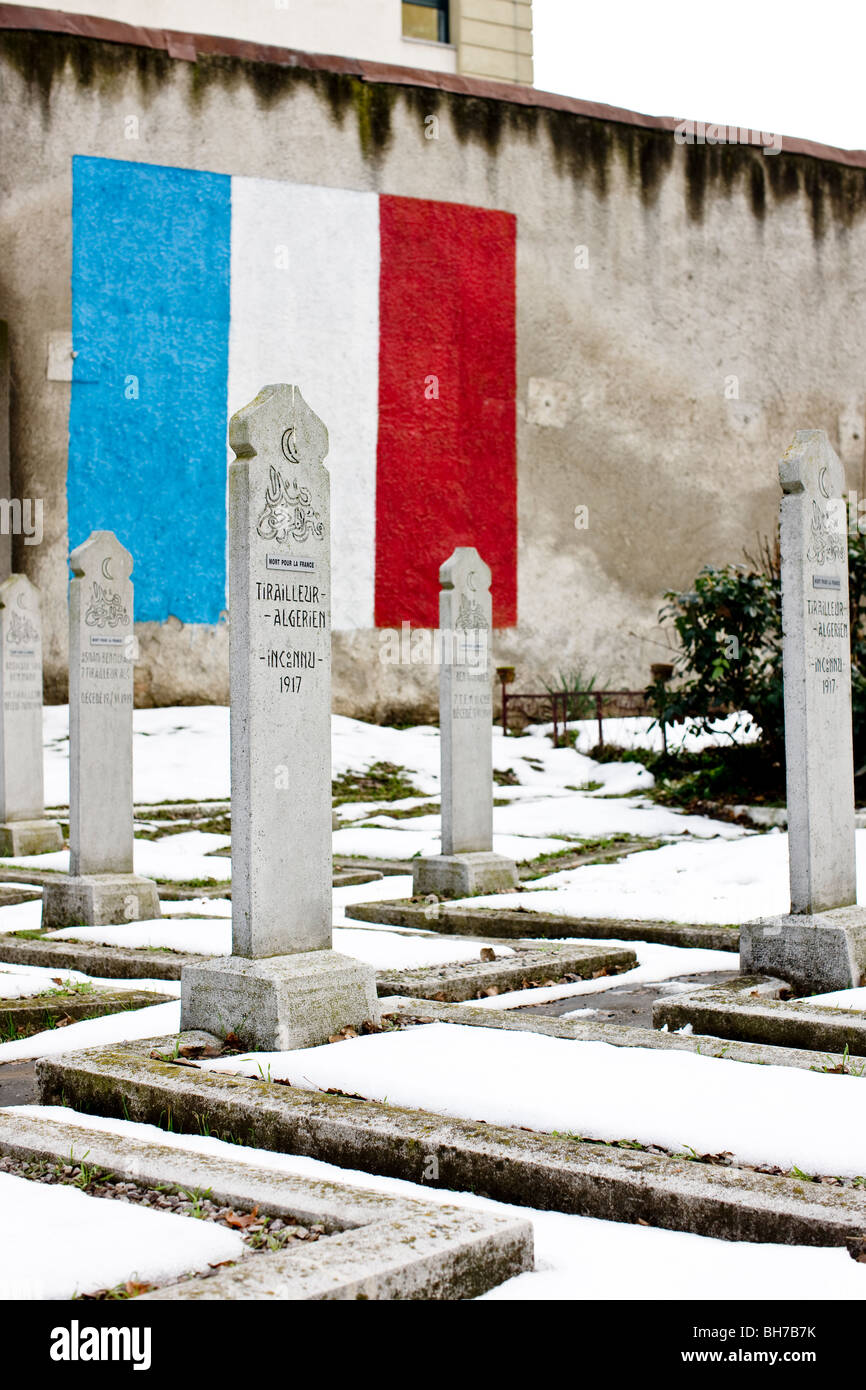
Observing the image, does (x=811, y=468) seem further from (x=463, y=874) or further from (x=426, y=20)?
(x=426, y=20)

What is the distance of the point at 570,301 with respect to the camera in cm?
2020

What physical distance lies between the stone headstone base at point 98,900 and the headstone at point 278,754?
9.72ft

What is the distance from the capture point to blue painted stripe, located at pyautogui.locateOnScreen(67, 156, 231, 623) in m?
17.2

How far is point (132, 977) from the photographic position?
6.70 metres

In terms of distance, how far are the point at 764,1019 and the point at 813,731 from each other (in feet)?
5.09

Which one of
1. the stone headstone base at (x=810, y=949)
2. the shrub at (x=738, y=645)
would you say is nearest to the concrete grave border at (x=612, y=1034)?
the stone headstone base at (x=810, y=949)

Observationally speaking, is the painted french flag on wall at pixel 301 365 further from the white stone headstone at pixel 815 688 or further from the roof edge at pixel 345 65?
the white stone headstone at pixel 815 688

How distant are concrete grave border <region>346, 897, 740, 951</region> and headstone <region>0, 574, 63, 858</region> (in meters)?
4.42

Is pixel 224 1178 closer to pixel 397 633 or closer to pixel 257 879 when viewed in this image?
pixel 257 879

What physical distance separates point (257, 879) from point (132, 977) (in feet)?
6.52

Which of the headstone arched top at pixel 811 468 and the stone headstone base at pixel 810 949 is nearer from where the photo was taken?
the stone headstone base at pixel 810 949

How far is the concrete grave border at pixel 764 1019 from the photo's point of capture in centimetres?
484

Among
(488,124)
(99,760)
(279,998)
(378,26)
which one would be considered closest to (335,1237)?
(279,998)

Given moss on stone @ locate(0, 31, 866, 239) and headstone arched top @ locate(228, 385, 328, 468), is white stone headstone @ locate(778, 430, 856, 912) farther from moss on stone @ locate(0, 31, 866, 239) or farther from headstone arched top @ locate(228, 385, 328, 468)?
moss on stone @ locate(0, 31, 866, 239)
